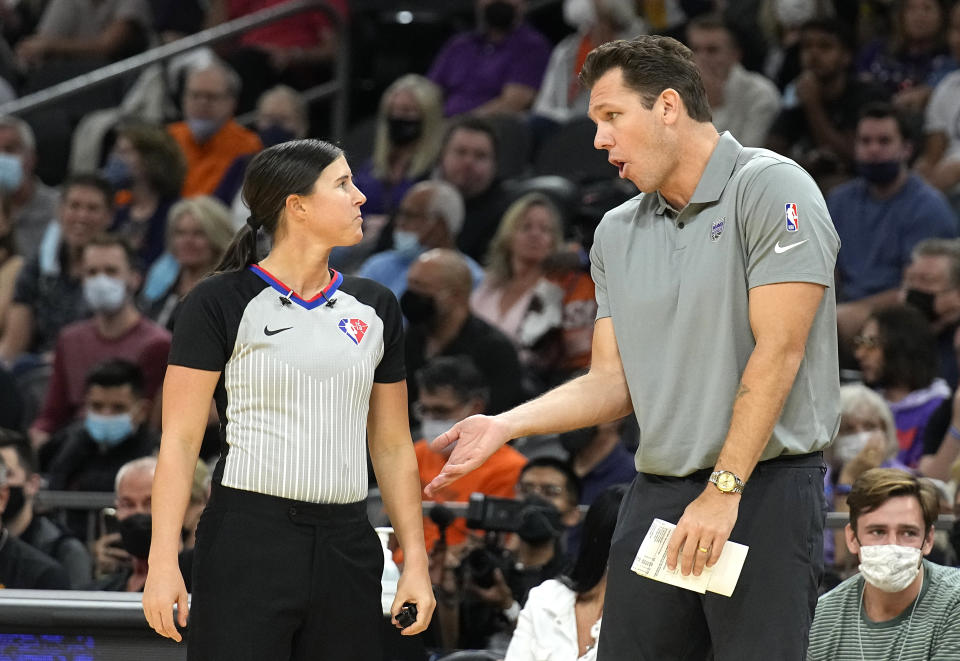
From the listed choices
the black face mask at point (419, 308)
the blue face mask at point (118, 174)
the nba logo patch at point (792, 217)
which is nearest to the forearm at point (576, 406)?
the nba logo patch at point (792, 217)

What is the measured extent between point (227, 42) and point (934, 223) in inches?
219

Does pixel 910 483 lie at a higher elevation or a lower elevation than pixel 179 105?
lower

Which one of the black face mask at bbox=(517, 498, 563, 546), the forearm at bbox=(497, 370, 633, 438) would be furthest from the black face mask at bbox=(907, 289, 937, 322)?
the forearm at bbox=(497, 370, 633, 438)

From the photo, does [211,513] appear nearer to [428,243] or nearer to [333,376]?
[333,376]

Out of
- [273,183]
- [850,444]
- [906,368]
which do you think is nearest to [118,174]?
[906,368]

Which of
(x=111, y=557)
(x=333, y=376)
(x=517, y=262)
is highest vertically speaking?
(x=517, y=262)

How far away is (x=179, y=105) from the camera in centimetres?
1055

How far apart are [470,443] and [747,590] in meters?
0.59

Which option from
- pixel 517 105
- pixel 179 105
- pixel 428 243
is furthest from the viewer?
pixel 179 105

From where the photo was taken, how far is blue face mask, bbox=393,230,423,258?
810 centimetres

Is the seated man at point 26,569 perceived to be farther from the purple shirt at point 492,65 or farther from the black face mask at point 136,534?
the purple shirt at point 492,65

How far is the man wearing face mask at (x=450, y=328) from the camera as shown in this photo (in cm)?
701

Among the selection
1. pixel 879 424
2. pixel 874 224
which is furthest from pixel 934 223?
pixel 879 424

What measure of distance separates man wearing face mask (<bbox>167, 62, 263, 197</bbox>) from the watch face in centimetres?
710
